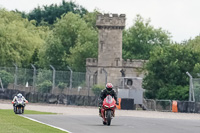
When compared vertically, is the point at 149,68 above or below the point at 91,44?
below

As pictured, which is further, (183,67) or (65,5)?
(65,5)

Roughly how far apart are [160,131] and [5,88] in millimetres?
38906

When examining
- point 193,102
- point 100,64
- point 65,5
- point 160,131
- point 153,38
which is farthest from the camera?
point 65,5

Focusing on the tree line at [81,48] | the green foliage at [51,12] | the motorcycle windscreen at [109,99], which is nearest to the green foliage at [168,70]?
the tree line at [81,48]

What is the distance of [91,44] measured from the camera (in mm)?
95500

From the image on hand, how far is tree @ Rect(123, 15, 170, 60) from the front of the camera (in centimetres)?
10375

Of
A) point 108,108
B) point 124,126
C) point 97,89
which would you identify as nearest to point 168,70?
point 97,89

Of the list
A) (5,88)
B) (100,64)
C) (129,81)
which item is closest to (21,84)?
(5,88)

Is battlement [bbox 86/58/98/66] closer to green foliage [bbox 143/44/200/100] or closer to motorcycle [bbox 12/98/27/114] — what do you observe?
green foliage [bbox 143/44/200/100]

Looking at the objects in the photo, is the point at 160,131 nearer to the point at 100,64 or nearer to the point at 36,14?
the point at 100,64

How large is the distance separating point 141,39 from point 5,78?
48.1 metres

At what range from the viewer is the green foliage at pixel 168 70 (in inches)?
2497

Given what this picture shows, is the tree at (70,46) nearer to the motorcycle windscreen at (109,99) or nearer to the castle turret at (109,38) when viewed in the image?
the castle turret at (109,38)

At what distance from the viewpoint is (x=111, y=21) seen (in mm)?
81625
